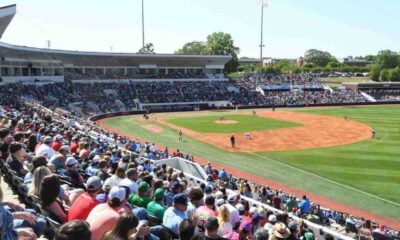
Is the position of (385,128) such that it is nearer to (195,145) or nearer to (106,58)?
(195,145)

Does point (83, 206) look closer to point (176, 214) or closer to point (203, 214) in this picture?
point (176, 214)

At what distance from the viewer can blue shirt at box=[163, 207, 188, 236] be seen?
661cm

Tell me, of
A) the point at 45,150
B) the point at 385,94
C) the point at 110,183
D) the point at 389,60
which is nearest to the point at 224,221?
the point at 110,183

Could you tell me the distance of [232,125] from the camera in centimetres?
5212

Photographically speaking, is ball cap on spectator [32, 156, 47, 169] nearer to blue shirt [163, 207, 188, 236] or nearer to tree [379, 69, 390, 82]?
blue shirt [163, 207, 188, 236]

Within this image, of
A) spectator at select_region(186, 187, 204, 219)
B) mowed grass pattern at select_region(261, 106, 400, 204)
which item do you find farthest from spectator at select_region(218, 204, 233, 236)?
mowed grass pattern at select_region(261, 106, 400, 204)

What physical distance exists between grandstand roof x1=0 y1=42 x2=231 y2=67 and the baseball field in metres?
15.3

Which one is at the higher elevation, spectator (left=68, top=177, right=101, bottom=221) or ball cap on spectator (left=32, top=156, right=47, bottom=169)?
ball cap on spectator (left=32, top=156, right=47, bottom=169)

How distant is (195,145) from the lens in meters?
39.4

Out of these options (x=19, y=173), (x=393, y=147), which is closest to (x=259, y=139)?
(x=393, y=147)

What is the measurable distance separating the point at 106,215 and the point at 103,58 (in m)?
73.7

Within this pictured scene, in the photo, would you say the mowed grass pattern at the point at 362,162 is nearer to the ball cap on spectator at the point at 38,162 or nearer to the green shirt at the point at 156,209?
the green shirt at the point at 156,209

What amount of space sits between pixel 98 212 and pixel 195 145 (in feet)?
111

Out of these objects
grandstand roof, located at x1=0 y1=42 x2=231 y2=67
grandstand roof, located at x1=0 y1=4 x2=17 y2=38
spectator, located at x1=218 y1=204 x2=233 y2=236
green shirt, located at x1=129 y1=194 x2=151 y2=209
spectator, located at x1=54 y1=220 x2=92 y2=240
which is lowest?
spectator, located at x1=218 y1=204 x2=233 y2=236
